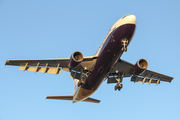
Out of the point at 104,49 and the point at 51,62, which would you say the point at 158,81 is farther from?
the point at 51,62

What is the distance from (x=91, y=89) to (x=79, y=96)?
7.39ft

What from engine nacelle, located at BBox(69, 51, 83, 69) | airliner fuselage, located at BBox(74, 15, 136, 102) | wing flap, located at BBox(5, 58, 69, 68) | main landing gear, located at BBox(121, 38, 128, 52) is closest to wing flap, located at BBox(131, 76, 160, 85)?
airliner fuselage, located at BBox(74, 15, 136, 102)

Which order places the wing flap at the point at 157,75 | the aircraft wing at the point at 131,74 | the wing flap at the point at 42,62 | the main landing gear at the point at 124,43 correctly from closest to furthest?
1. the main landing gear at the point at 124,43
2. the wing flap at the point at 42,62
3. the aircraft wing at the point at 131,74
4. the wing flap at the point at 157,75

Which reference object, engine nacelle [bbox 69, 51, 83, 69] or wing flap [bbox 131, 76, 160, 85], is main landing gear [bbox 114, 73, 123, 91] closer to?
wing flap [bbox 131, 76, 160, 85]

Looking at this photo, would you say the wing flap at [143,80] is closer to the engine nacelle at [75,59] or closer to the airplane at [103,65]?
the airplane at [103,65]

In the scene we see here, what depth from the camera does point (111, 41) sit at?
1786cm

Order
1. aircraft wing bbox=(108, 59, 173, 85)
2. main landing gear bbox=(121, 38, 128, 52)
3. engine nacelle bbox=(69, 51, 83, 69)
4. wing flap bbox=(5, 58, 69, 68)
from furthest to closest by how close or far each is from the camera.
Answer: aircraft wing bbox=(108, 59, 173, 85) < wing flap bbox=(5, 58, 69, 68) < engine nacelle bbox=(69, 51, 83, 69) < main landing gear bbox=(121, 38, 128, 52)

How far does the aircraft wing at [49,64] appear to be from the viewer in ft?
66.4

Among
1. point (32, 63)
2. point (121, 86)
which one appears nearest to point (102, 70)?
point (121, 86)

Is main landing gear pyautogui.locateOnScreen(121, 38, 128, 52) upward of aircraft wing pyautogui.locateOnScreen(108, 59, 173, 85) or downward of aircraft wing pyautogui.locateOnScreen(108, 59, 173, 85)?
upward

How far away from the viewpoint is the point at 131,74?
2384cm

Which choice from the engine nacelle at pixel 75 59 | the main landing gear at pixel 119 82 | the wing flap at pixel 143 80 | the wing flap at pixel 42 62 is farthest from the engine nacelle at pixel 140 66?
the wing flap at pixel 42 62

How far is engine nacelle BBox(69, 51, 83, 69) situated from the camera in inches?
731

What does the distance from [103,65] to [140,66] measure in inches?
165
